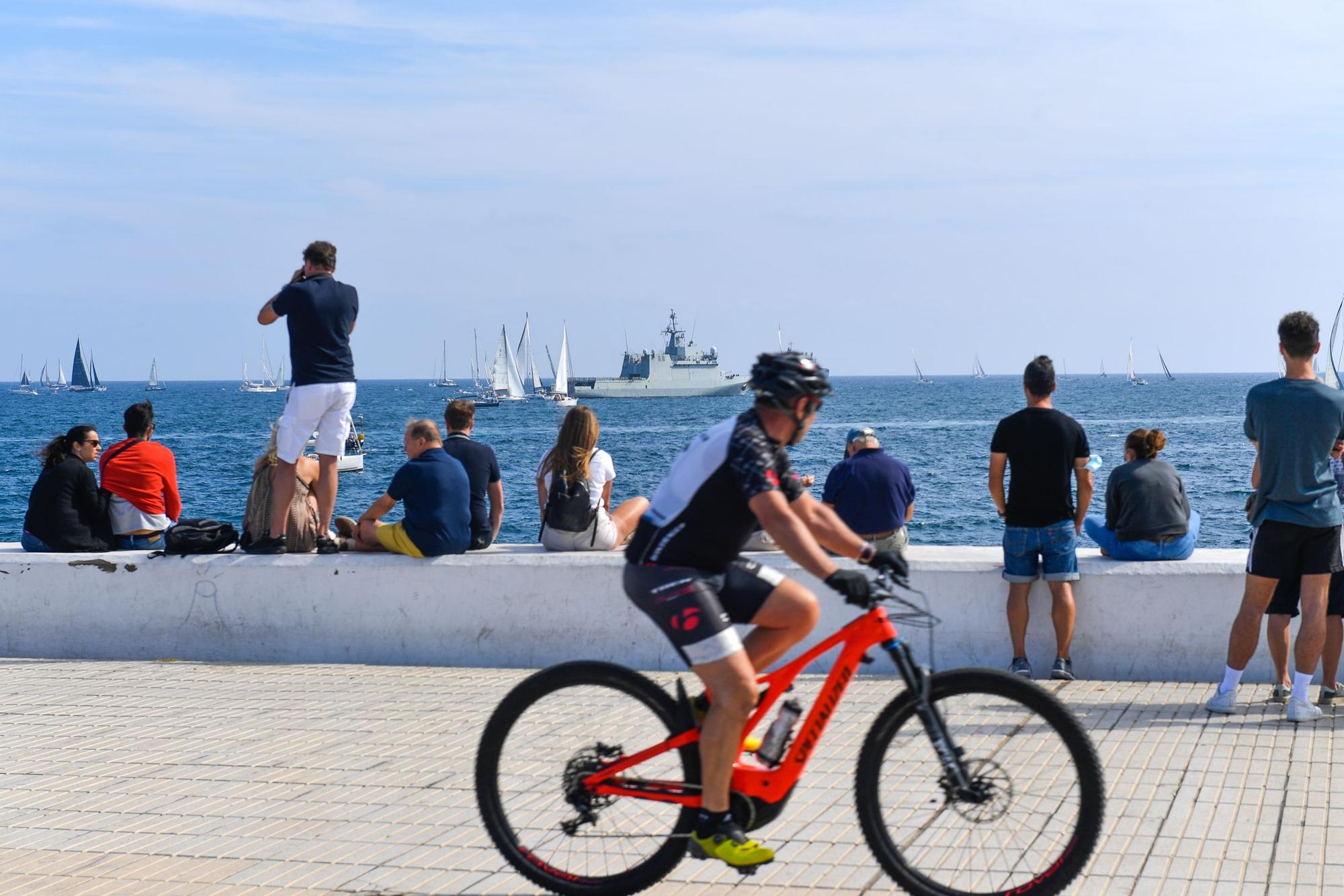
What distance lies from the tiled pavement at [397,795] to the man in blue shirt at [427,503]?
861 mm

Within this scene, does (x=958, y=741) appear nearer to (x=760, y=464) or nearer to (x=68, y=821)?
(x=760, y=464)

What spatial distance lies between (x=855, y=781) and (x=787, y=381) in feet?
4.02

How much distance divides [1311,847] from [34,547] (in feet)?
26.8

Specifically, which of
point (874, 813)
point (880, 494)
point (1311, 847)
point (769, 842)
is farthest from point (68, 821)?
point (880, 494)

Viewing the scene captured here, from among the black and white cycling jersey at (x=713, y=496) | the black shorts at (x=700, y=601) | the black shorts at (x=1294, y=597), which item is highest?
the black and white cycling jersey at (x=713, y=496)

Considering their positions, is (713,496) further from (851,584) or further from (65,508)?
(65,508)

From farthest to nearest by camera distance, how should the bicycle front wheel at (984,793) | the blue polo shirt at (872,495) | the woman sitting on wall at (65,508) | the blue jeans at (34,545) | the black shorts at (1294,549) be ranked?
the blue jeans at (34,545)
the woman sitting on wall at (65,508)
the blue polo shirt at (872,495)
the black shorts at (1294,549)
the bicycle front wheel at (984,793)

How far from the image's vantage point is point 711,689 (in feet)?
14.1

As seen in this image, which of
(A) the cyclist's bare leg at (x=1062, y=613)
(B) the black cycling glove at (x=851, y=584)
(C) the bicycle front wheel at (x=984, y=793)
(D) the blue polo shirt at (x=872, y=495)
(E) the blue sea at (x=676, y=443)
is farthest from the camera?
(E) the blue sea at (x=676, y=443)

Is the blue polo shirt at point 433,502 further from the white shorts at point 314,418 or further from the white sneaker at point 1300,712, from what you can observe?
the white sneaker at point 1300,712

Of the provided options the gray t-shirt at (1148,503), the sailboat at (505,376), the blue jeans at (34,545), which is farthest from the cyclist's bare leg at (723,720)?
the sailboat at (505,376)

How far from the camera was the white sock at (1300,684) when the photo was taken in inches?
267

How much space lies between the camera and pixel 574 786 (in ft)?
15.2

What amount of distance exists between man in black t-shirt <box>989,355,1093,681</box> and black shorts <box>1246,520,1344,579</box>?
1.12 m
